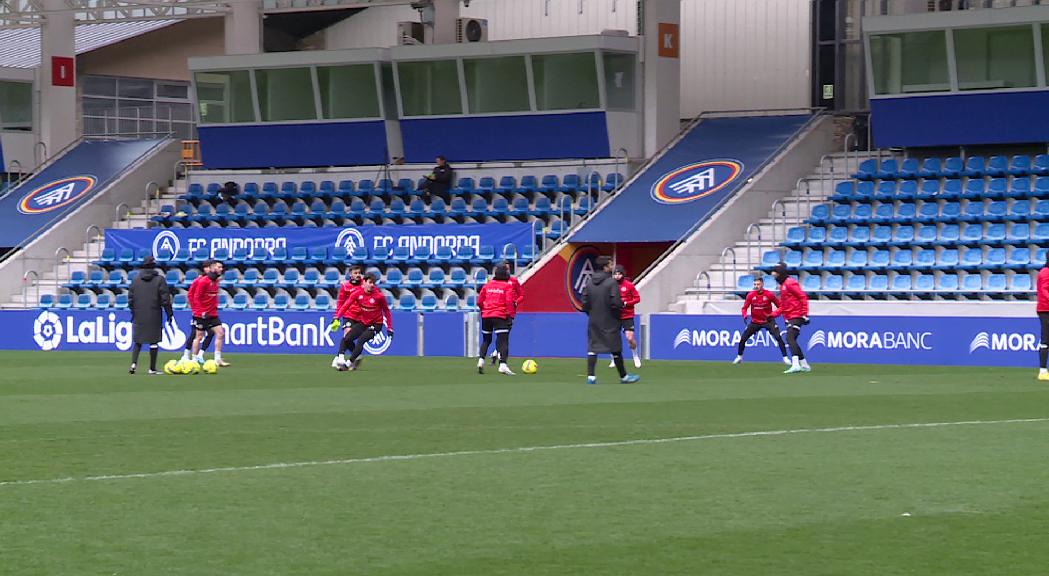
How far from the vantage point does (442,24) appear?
45.3m

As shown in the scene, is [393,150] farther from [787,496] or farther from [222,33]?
[787,496]

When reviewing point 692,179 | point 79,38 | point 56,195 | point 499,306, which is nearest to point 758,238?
point 692,179

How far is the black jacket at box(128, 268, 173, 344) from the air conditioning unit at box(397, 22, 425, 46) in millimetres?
21227

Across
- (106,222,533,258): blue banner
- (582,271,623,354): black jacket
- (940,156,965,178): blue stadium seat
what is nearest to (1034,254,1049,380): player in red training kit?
(582,271,623,354): black jacket

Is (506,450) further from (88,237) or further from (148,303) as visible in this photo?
(88,237)

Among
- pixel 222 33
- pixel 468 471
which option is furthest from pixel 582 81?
pixel 468 471

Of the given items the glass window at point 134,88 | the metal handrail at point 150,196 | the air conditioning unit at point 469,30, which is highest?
the air conditioning unit at point 469,30

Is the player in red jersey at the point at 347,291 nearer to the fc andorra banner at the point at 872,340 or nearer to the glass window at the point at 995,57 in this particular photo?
the fc andorra banner at the point at 872,340

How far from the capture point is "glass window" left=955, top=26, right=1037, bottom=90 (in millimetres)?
37594

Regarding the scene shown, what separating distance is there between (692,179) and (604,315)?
58.1 ft

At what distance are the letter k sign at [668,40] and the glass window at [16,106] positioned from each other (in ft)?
65.6

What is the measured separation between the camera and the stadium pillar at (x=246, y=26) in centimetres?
4662

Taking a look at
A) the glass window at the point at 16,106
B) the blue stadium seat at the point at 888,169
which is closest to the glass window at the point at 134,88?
the glass window at the point at 16,106

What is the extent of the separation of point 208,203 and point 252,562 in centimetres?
3862
